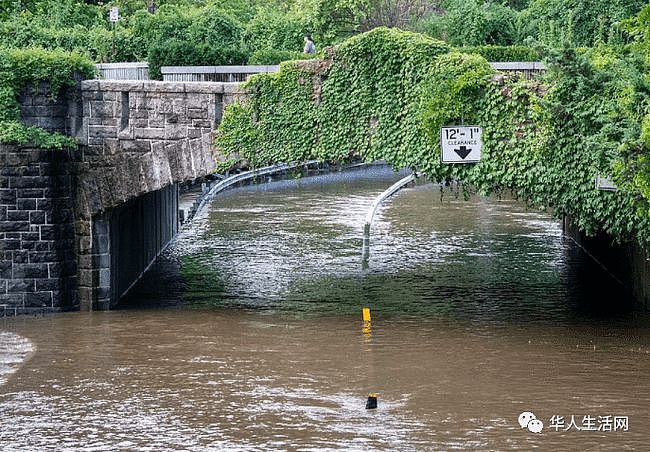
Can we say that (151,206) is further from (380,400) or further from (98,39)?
(380,400)

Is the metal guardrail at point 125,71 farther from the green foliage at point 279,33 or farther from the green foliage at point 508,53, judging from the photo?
the green foliage at point 279,33

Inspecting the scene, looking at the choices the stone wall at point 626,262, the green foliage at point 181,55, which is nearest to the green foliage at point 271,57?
the green foliage at point 181,55

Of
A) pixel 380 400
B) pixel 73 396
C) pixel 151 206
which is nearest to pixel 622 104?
pixel 380 400

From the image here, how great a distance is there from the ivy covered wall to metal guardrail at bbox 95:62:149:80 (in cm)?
715

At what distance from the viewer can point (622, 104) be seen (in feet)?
58.7

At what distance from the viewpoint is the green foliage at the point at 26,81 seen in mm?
22078

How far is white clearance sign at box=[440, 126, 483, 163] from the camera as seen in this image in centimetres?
2089

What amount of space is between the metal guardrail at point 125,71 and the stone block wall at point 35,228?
21.3ft

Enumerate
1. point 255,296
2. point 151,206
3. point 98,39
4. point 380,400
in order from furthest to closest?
1. point 98,39
2. point 151,206
3. point 255,296
4. point 380,400

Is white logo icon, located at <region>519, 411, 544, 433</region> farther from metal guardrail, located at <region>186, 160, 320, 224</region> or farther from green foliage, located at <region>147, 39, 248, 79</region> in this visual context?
metal guardrail, located at <region>186, 160, 320, 224</region>

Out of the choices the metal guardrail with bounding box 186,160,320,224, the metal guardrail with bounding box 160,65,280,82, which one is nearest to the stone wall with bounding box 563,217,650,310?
the metal guardrail with bounding box 160,65,280,82

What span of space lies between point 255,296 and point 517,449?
10395mm

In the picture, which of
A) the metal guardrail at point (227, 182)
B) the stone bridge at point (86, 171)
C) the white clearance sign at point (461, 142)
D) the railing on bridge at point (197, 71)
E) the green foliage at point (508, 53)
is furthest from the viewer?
the metal guardrail at point (227, 182)

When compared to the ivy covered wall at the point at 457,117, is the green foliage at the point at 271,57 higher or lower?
higher
